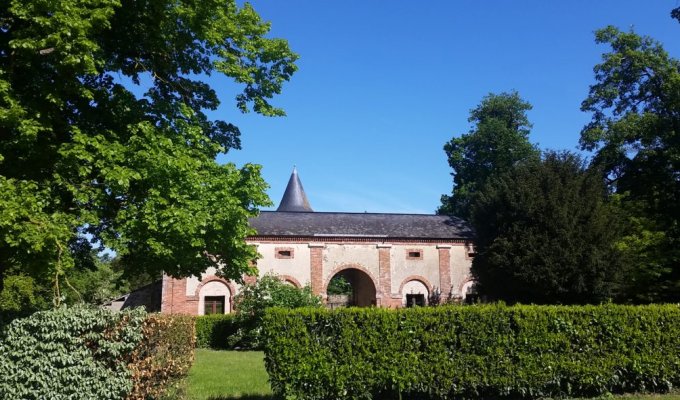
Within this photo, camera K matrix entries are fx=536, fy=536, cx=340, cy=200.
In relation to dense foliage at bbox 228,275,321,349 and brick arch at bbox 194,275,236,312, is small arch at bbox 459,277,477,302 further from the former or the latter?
brick arch at bbox 194,275,236,312

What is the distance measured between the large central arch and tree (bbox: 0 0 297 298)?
20.9 meters

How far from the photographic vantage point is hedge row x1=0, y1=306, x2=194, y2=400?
777cm

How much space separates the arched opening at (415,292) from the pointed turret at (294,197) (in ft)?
46.9

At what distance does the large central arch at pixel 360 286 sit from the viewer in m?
31.5

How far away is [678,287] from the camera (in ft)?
68.3

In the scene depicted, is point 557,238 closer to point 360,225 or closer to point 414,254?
point 414,254

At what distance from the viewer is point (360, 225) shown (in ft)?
108

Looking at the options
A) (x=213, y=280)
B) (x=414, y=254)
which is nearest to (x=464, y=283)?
(x=414, y=254)

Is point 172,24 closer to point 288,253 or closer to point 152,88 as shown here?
point 152,88

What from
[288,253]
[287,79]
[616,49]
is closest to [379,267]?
[288,253]

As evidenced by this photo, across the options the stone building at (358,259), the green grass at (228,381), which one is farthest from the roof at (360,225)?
the green grass at (228,381)

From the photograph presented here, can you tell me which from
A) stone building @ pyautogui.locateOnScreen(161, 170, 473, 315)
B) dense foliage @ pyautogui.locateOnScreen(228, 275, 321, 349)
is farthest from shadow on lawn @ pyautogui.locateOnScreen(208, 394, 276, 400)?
stone building @ pyautogui.locateOnScreen(161, 170, 473, 315)

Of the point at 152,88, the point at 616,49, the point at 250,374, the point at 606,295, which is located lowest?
the point at 250,374

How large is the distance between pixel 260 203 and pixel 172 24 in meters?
3.89
